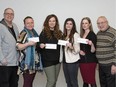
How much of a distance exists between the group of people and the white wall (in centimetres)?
70

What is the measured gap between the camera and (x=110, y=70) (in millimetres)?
3168

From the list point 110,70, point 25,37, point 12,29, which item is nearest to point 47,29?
point 25,37

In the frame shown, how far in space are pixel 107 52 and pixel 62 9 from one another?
136 centimetres

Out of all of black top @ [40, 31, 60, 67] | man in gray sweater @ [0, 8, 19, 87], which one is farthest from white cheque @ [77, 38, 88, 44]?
man in gray sweater @ [0, 8, 19, 87]

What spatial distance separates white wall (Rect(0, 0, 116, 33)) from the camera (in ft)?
13.0

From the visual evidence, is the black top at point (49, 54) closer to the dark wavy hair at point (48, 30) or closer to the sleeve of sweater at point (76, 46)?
the dark wavy hair at point (48, 30)

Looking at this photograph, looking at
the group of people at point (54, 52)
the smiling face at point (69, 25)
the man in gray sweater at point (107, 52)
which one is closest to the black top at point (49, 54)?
the group of people at point (54, 52)

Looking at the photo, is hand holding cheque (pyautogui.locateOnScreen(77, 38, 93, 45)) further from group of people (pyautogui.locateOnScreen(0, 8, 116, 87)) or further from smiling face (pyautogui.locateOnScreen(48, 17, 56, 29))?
smiling face (pyautogui.locateOnScreen(48, 17, 56, 29))

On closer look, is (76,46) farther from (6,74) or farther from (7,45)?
(6,74)

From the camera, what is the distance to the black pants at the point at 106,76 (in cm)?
319

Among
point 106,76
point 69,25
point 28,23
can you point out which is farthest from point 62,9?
point 106,76

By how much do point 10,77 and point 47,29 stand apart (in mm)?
1009

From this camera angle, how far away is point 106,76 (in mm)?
3248

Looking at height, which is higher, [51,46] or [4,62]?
[51,46]
